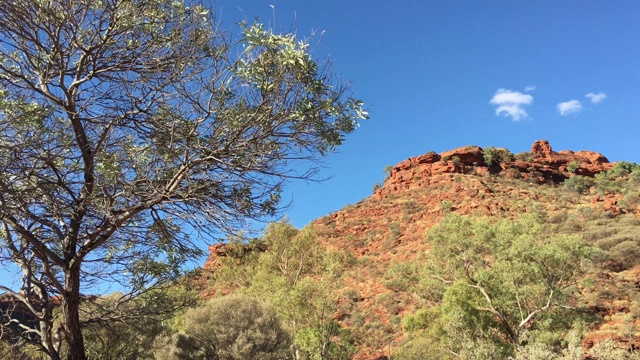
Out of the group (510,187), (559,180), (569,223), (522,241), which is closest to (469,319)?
(522,241)

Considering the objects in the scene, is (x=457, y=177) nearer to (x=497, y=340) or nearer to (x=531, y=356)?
(x=497, y=340)

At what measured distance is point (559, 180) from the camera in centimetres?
6256

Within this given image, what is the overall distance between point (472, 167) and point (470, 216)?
75.5ft

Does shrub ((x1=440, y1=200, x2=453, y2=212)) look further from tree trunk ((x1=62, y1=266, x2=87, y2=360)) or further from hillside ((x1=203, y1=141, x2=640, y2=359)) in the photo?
tree trunk ((x1=62, y1=266, x2=87, y2=360))

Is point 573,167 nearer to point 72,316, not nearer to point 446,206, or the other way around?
point 446,206

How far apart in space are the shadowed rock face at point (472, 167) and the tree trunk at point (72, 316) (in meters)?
56.8

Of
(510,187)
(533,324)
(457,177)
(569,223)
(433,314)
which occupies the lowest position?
(533,324)

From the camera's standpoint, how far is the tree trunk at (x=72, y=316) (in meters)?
5.12

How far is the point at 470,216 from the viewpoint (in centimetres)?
4125

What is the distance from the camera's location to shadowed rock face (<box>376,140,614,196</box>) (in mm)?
61312

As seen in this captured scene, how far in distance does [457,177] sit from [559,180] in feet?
54.2

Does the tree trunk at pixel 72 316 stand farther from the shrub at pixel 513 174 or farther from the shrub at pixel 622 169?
the shrub at pixel 622 169

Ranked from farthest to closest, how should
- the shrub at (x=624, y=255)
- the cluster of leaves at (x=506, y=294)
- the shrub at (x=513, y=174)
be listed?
the shrub at (x=513, y=174)
the shrub at (x=624, y=255)
the cluster of leaves at (x=506, y=294)

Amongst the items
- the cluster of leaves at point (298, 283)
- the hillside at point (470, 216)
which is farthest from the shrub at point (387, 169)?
the cluster of leaves at point (298, 283)
